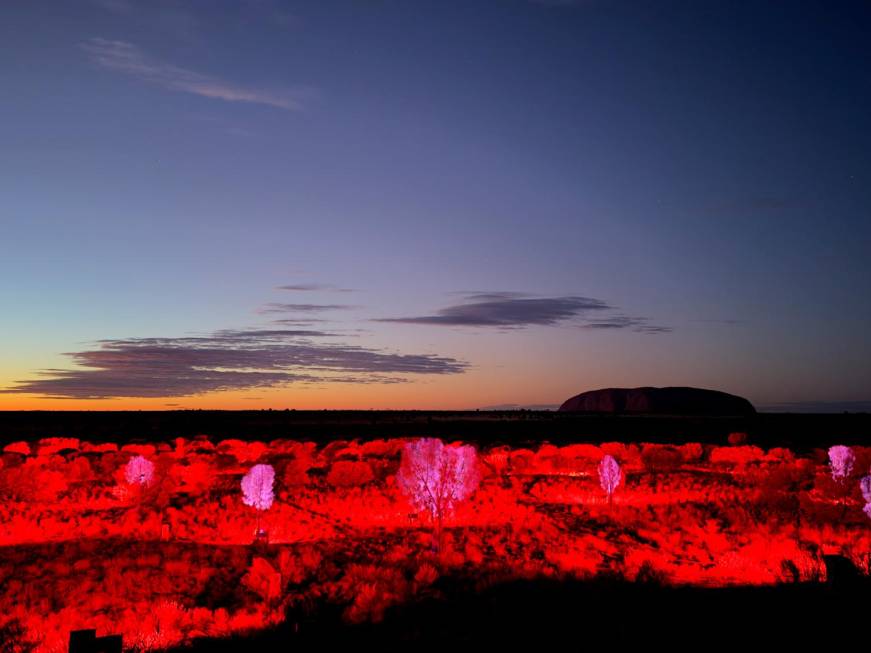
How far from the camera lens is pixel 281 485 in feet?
88.1

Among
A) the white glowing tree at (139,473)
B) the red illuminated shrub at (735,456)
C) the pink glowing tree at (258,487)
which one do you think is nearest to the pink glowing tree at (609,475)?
the pink glowing tree at (258,487)

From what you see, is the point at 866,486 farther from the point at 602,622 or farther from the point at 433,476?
the point at 602,622

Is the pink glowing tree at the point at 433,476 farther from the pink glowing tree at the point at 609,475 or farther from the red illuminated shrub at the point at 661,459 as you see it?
the red illuminated shrub at the point at 661,459

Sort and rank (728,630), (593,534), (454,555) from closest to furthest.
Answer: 1. (728,630)
2. (454,555)
3. (593,534)

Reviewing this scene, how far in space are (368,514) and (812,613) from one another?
1330cm

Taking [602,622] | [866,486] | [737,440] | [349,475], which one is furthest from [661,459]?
[602,622]

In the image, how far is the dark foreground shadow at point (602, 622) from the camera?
8289 mm

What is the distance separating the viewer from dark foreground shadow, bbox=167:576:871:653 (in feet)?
27.2

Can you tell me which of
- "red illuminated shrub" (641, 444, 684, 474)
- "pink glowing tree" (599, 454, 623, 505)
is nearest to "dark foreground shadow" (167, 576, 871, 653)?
"pink glowing tree" (599, 454, 623, 505)

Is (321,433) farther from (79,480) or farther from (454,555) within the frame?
(454,555)

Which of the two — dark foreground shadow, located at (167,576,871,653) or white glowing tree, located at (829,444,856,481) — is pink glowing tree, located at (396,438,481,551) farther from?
white glowing tree, located at (829,444,856,481)

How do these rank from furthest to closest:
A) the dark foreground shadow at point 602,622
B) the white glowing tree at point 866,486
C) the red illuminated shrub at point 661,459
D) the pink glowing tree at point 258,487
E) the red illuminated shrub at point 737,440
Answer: the red illuminated shrub at point 737,440 → the red illuminated shrub at point 661,459 → the pink glowing tree at point 258,487 → the white glowing tree at point 866,486 → the dark foreground shadow at point 602,622

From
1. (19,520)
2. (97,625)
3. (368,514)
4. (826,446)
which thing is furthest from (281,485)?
(826,446)

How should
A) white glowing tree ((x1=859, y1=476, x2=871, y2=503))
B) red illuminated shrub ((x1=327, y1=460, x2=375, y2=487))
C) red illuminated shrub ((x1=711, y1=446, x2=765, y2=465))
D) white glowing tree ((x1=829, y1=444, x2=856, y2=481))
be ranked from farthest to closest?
red illuminated shrub ((x1=711, y1=446, x2=765, y2=465)) → red illuminated shrub ((x1=327, y1=460, x2=375, y2=487)) → white glowing tree ((x1=829, y1=444, x2=856, y2=481)) → white glowing tree ((x1=859, y1=476, x2=871, y2=503))
